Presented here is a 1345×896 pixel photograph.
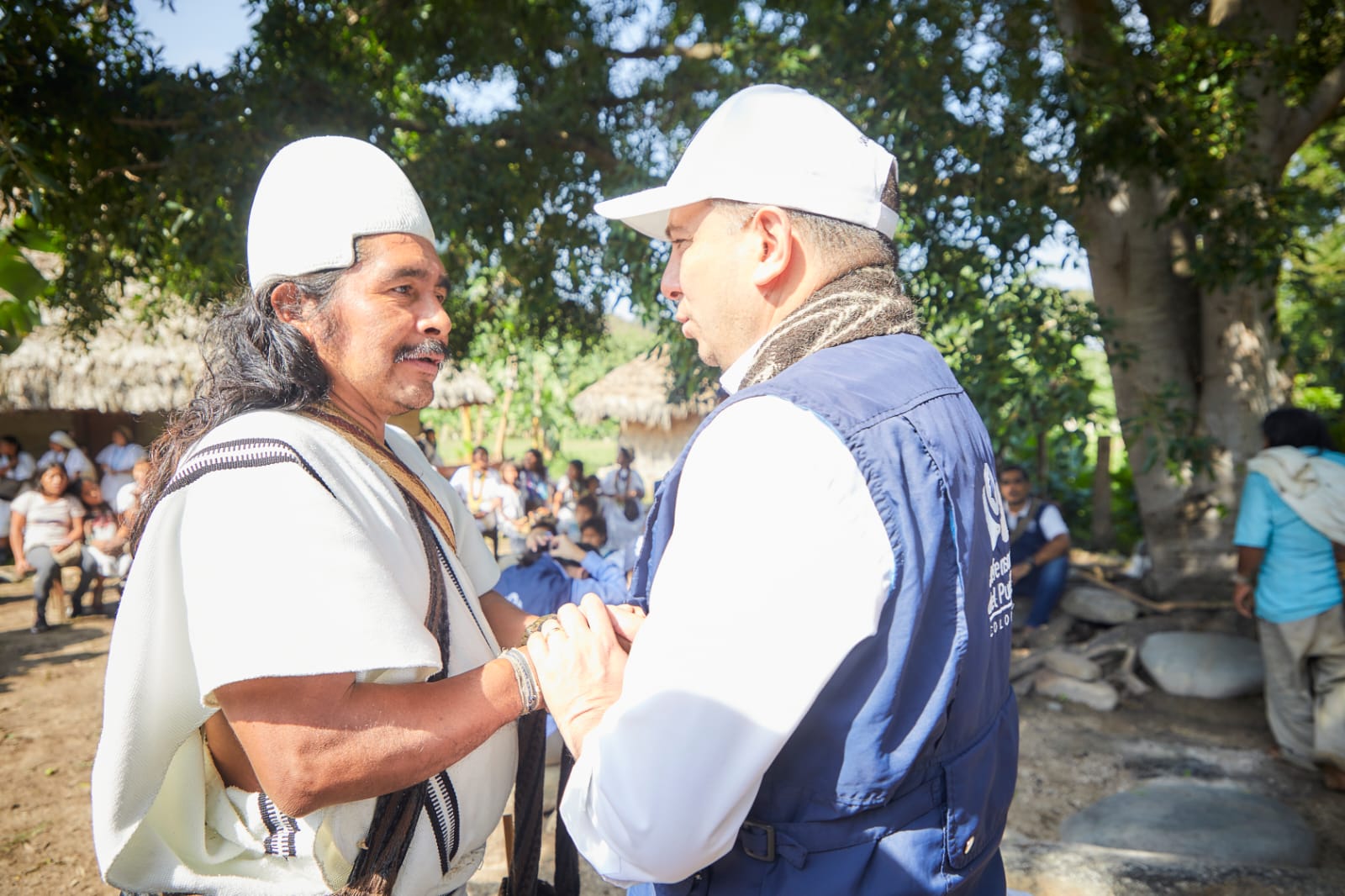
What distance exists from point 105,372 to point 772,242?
1483 centimetres

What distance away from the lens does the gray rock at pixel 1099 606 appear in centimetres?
726

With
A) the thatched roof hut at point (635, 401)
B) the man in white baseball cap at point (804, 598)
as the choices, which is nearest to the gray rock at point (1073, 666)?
the man in white baseball cap at point (804, 598)

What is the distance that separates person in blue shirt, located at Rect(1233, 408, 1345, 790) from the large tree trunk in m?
1.85

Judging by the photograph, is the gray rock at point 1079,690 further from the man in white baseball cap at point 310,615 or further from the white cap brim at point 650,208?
the white cap brim at point 650,208

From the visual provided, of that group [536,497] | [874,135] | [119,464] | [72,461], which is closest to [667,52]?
[874,135]

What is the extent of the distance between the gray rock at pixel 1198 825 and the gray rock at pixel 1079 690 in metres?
1.32

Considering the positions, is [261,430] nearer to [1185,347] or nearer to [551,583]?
[551,583]

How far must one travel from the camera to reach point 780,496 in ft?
3.59

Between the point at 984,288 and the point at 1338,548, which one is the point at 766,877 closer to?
the point at 984,288

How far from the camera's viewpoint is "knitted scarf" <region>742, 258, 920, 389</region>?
1.37 meters

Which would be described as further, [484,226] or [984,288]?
[484,226]

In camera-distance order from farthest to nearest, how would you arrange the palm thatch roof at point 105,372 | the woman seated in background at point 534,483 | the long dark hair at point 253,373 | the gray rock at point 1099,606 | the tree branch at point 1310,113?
1. the palm thatch roof at point 105,372
2. the woman seated in background at point 534,483
3. the gray rock at point 1099,606
4. the tree branch at point 1310,113
5. the long dark hair at point 253,373

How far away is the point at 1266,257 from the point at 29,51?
23.6 ft

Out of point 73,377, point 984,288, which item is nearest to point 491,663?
point 984,288
